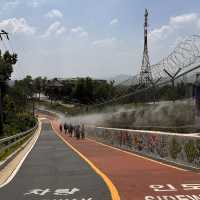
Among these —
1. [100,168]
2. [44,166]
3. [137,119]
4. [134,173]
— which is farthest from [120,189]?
[137,119]

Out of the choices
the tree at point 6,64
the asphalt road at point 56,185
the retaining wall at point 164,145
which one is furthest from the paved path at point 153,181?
the tree at point 6,64

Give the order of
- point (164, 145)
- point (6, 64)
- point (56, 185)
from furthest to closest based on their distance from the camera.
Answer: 1. point (6, 64)
2. point (164, 145)
3. point (56, 185)

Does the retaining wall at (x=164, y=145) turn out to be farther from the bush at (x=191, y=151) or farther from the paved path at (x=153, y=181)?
the paved path at (x=153, y=181)

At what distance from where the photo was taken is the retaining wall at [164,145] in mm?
19938

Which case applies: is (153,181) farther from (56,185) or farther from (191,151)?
(191,151)

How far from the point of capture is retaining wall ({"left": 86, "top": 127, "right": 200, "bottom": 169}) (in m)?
19.9

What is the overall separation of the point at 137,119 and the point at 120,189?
2644 cm

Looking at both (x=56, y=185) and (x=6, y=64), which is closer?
(x=56, y=185)

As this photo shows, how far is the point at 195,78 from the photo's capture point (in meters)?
28.7

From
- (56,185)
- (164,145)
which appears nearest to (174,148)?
(164,145)

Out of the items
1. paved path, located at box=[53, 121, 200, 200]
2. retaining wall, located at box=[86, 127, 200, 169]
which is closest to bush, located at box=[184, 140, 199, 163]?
retaining wall, located at box=[86, 127, 200, 169]

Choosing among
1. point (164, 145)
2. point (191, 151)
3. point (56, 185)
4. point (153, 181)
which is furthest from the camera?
point (164, 145)

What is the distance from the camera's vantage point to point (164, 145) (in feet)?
79.2

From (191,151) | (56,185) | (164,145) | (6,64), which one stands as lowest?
(56,185)
